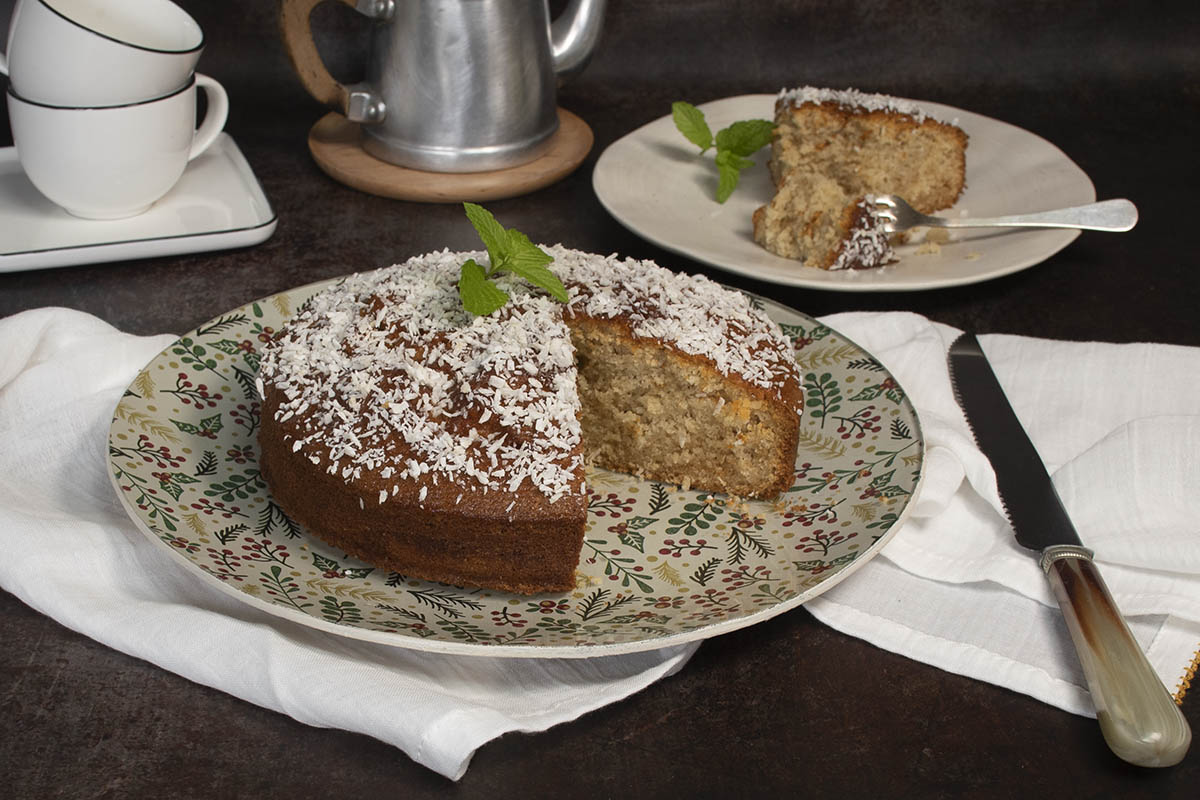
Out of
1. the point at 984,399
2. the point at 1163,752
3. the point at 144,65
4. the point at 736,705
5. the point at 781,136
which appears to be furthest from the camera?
the point at 781,136

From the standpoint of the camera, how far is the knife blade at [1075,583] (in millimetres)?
2012

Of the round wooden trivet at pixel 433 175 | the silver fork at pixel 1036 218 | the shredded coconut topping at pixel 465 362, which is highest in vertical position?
the shredded coconut topping at pixel 465 362

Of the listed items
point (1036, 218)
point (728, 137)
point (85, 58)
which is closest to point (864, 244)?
point (1036, 218)

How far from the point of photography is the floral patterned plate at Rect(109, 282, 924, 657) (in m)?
2.19

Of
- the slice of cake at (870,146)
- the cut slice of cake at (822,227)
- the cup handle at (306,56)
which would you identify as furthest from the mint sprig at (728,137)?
the cup handle at (306,56)

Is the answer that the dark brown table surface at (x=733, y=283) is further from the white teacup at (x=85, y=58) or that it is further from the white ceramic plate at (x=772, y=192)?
the white teacup at (x=85, y=58)

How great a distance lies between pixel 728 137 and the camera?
4.27 meters

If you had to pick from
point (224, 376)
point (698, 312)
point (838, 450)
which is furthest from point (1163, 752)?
point (224, 376)

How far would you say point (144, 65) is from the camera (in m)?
3.60

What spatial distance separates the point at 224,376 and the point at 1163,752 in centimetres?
224

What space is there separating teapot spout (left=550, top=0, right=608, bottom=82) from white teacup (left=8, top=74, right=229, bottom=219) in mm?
1337

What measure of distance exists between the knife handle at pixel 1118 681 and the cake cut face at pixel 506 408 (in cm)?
71

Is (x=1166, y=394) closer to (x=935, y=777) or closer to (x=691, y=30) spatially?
(x=935, y=777)

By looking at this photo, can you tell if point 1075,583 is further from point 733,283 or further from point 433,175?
point 433,175
